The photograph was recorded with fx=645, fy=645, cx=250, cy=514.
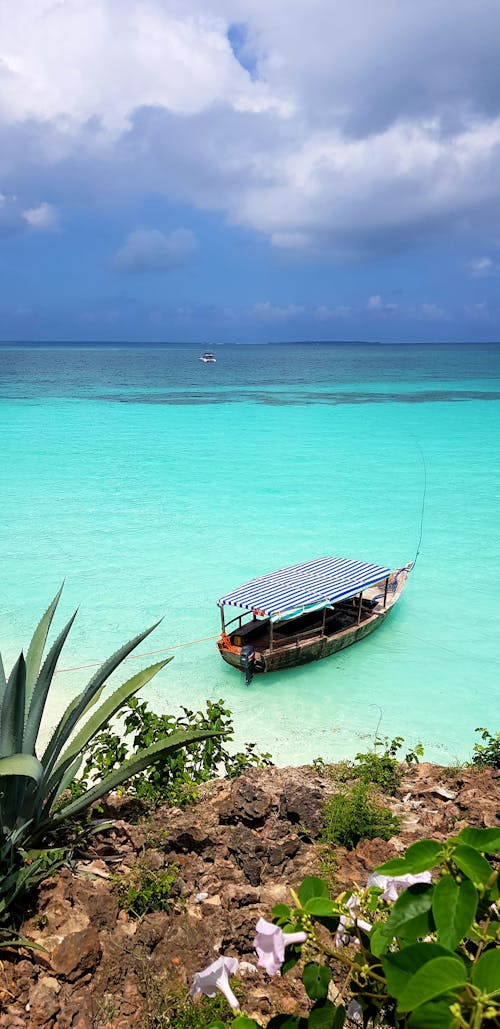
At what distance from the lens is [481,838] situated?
138 cm

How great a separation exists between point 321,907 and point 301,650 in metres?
8.98

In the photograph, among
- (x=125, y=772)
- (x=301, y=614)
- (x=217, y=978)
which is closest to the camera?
(x=217, y=978)

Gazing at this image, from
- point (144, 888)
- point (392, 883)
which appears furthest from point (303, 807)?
point (392, 883)

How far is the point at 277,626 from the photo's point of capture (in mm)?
11047

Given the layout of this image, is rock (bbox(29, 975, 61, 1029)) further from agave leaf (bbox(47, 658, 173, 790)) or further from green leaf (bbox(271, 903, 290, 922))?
green leaf (bbox(271, 903, 290, 922))

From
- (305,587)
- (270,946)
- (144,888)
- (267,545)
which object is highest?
(270,946)

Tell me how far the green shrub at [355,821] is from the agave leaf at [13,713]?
1.94 metres

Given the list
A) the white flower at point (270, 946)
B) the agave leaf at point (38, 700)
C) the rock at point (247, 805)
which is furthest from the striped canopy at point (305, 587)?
the white flower at point (270, 946)

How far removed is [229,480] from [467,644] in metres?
15.3

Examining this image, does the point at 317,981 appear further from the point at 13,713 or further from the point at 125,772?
the point at 125,772

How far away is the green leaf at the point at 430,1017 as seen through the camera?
1.05 metres

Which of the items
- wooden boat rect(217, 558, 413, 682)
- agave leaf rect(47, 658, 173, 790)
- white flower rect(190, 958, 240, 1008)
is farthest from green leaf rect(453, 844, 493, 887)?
wooden boat rect(217, 558, 413, 682)

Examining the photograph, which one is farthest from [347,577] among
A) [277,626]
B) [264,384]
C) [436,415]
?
[264,384]

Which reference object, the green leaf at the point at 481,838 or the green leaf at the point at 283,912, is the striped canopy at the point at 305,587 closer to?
the green leaf at the point at 283,912
